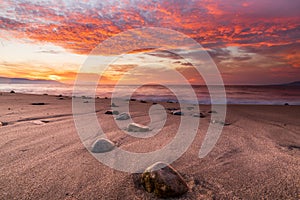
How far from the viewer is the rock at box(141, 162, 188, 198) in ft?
5.79

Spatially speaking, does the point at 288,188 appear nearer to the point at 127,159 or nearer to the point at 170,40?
the point at 127,159

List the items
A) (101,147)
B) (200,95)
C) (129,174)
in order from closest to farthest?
(129,174) → (101,147) → (200,95)

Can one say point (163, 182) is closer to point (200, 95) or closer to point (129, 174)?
point (129, 174)

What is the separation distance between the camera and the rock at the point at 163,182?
69.5 inches

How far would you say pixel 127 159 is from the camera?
8.59 ft

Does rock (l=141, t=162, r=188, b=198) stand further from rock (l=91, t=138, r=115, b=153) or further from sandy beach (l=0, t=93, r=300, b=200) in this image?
rock (l=91, t=138, r=115, b=153)

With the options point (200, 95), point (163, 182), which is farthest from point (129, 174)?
point (200, 95)

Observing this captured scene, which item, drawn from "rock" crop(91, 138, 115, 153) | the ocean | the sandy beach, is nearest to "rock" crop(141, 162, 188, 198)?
the sandy beach

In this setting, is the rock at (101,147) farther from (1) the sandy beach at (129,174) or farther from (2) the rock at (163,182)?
(2) the rock at (163,182)

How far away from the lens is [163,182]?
5.85 ft

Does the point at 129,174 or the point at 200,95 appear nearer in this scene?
the point at 129,174

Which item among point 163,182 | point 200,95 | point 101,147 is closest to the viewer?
point 163,182

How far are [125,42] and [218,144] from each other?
4.74 metres

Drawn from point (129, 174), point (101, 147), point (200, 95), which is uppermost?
point (200, 95)
